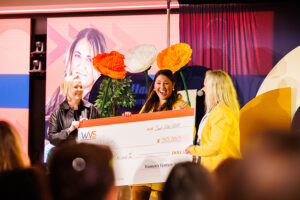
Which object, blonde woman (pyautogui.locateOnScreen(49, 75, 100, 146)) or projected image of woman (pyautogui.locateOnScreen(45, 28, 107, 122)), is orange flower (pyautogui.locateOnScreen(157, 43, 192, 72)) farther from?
projected image of woman (pyautogui.locateOnScreen(45, 28, 107, 122))

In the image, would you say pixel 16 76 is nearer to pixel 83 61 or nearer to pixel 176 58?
pixel 83 61

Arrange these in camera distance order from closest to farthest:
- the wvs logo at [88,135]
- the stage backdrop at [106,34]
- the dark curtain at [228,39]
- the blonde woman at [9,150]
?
the blonde woman at [9,150], the wvs logo at [88,135], the dark curtain at [228,39], the stage backdrop at [106,34]

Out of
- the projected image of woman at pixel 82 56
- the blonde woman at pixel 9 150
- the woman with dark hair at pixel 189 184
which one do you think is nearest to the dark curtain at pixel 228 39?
the projected image of woman at pixel 82 56

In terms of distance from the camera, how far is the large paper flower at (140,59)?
12.2 feet

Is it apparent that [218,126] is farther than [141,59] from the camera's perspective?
No

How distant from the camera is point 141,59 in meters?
3.74

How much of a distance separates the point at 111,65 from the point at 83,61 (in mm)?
1299

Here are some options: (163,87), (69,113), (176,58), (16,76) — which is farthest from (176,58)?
(16,76)

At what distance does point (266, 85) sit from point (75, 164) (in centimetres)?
380

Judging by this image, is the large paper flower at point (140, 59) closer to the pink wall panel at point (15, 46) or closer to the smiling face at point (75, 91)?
the smiling face at point (75, 91)

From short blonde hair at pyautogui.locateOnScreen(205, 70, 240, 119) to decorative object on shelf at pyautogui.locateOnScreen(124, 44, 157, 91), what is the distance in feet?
2.39

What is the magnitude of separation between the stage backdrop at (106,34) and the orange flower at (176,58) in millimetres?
1101

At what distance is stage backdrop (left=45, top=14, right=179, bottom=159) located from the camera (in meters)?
4.77

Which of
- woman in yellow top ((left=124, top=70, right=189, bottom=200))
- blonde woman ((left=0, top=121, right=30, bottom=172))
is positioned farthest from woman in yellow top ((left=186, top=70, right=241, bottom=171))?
blonde woman ((left=0, top=121, right=30, bottom=172))
